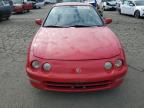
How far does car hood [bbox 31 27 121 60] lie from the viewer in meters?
4.63

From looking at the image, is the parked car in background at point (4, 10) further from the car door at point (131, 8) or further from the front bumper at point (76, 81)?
the front bumper at point (76, 81)

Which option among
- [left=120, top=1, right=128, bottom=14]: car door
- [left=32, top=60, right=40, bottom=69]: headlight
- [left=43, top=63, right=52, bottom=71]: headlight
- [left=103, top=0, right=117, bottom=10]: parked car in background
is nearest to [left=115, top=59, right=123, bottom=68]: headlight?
[left=43, top=63, right=52, bottom=71]: headlight

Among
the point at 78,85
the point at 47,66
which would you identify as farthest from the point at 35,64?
the point at 78,85

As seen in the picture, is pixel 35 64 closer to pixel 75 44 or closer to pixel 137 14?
pixel 75 44

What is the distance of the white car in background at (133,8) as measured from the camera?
19.7 metres

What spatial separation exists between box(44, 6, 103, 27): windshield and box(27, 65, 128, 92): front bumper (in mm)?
1896

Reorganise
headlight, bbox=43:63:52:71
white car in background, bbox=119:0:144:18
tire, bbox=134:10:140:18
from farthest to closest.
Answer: tire, bbox=134:10:140:18
white car in background, bbox=119:0:144:18
headlight, bbox=43:63:52:71

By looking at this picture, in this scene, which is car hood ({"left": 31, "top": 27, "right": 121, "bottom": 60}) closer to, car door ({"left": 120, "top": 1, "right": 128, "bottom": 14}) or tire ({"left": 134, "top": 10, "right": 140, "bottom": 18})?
tire ({"left": 134, "top": 10, "right": 140, "bottom": 18})

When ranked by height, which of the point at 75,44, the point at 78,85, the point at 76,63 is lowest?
the point at 78,85


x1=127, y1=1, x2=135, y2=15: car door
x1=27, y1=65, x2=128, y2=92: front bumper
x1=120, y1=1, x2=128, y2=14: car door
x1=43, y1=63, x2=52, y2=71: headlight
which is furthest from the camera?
x1=120, y1=1, x2=128, y2=14: car door

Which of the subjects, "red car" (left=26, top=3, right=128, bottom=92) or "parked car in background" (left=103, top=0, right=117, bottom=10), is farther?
"parked car in background" (left=103, top=0, right=117, bottom=10)

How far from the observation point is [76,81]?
14.4 feet

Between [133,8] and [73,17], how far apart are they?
15.5 m

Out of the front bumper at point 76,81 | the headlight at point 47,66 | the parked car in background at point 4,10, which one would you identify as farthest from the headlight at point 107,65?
the parked car in background at point 4,10
